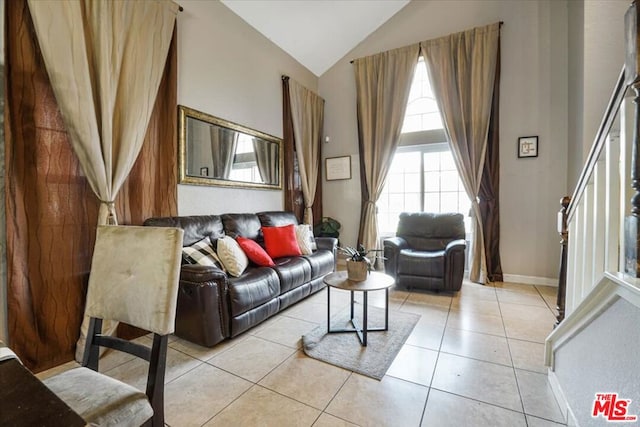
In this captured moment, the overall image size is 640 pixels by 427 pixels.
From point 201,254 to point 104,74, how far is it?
1.52 meters

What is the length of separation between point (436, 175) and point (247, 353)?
3583 mm

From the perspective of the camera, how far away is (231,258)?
2.34m

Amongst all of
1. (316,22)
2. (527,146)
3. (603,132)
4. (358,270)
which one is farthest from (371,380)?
(316,22)

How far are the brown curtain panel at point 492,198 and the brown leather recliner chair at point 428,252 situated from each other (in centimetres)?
42

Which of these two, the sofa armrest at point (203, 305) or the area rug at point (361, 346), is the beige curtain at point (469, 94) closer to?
the area rug at point (361, 346)

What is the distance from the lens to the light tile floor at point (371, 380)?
1.39m

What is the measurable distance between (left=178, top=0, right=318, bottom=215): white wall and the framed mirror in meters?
0.10

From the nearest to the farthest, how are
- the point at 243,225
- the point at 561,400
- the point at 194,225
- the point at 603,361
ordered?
the point at 603,361, the point at 561,400, the point at 194,225, the point at 243,225

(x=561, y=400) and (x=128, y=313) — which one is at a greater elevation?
(x=128, y=313)

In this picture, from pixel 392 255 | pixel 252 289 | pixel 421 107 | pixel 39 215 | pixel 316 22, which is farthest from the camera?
pixel 421 107

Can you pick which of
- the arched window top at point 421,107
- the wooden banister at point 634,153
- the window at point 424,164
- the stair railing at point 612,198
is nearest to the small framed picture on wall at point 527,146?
the window at point 424,164

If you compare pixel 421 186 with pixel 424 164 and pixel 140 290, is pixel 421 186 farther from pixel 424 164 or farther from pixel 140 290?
pixel 140 290

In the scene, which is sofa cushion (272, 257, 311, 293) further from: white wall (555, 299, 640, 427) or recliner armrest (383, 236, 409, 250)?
white wall (555, 299, 640, 427)

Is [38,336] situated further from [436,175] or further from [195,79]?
[436,175]
